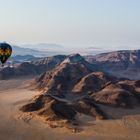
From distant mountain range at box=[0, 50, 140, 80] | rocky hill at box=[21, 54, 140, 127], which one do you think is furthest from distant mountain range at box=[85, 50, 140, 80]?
rocky hill at box=[21, 54, 140, 127]

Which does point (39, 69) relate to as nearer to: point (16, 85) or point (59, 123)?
point (16, 85)

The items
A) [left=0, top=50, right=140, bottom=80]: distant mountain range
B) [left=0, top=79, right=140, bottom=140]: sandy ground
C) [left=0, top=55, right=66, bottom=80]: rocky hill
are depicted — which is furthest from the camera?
[left=0, top=50, right=140, bottom=80]: distant mountain range

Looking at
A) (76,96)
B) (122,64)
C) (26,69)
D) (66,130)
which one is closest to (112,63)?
(122,64)

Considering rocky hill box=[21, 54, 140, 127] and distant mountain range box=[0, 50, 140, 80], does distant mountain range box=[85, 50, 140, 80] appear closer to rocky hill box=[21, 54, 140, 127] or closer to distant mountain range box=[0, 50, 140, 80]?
distant mountain range box=[0, 50, 140, 80]

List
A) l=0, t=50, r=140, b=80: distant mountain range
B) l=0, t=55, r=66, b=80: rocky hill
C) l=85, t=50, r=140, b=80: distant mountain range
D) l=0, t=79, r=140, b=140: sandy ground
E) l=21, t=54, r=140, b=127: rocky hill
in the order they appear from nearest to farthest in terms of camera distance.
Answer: l=0, t=79, r=140, b=140: sandy ground → l=21, t=54, r=140, b=127: rocky hill → l=0, t=55, r=66, b=80: rocky hill → l=0, t=50, r=140, b=80: distant mountain range → l=85, t=50, r=140, b=80: distant mountain range

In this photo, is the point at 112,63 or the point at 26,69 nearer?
the point at 26,69

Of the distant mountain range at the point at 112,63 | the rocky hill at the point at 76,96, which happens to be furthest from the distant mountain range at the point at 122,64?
the rocky hill at the point at 76,96

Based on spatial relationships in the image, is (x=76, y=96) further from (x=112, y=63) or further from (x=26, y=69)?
(x=112, y=63)

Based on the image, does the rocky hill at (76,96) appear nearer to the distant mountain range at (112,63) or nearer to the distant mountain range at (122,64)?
the distant mountain range at (112,63)

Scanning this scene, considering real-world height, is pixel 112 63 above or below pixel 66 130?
below

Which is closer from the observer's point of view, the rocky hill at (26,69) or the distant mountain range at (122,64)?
the rocky hill at (26,69)

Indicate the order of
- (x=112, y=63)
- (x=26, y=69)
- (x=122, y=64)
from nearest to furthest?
(x=26, y=69)
(x=122, y=64)
(x=112, y=63)

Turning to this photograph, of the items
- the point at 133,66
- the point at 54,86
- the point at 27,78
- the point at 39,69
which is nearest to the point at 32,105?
the point at 54,86
